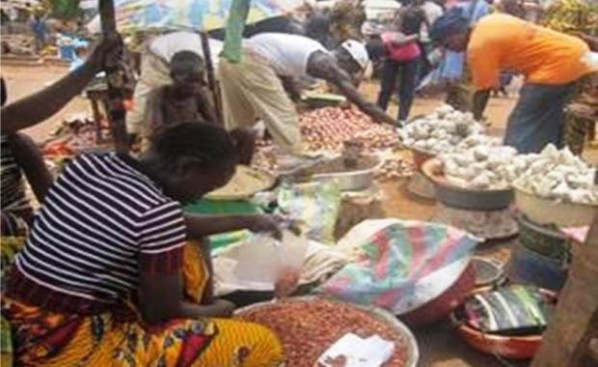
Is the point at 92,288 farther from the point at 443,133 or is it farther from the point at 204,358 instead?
the point at 443,133

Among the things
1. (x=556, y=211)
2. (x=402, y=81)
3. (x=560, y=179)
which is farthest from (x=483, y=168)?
(x=402, y=81)

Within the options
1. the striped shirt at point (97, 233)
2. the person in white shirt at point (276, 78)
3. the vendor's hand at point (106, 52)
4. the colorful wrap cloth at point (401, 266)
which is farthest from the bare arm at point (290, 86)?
the striped shirt at point (97, 233)

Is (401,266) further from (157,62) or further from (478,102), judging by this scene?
(157,62)

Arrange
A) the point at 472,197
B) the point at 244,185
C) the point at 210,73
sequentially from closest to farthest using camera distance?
the point at 244,185
the point at 472,197
the point at 210,73

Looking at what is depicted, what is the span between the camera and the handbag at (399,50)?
8523 mm

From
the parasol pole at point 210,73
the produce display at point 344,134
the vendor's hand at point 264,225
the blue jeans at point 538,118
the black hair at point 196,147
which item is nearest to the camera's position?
the black hair at point 196,147

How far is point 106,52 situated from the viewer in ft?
9.12

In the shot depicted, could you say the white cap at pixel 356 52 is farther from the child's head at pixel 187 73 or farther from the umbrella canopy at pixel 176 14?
the child's head at pixel 187 73

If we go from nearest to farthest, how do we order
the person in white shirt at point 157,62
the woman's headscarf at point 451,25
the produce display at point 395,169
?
the person in white shirt at point 157,62 < the woman's headscarf at point 451,25 < the produce display at point 395,169

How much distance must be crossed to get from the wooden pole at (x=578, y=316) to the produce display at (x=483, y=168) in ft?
5.81

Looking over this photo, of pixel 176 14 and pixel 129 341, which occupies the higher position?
pixel 176 14

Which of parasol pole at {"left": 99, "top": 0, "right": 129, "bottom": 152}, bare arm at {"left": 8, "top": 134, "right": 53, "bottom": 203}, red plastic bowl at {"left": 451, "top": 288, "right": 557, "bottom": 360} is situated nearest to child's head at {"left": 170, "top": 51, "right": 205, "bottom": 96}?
parasol pole at {"left": 99, "top": 0, "right": 129, "bottom": 152}

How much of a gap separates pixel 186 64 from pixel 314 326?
2.29 meters

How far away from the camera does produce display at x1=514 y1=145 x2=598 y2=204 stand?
3768 millimetres
